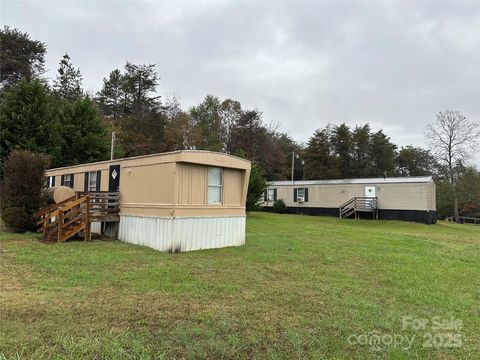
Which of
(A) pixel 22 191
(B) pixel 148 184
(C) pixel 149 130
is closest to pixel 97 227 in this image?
(A) pixel 22 191

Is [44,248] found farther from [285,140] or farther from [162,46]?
[285,140]

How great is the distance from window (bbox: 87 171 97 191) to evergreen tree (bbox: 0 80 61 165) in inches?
334

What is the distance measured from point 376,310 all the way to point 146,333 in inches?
112

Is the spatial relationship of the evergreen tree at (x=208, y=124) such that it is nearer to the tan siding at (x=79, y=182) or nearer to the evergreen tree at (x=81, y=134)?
the evergreen tree at (x=81, y=134)

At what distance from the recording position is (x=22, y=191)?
10.8 m

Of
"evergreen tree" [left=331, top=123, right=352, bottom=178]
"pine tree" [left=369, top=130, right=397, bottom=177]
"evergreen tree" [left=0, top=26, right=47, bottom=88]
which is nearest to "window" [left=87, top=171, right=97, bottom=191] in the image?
"evergreen tree" [left=0, top=26, right=47, bottom=88]

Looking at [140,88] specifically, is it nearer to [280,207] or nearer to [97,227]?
[280,207]

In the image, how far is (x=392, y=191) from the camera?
941 inches

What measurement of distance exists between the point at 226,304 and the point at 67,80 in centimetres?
3511

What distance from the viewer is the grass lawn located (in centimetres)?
331

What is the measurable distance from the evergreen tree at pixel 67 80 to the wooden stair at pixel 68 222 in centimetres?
2583

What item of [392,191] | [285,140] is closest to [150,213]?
[392,191]

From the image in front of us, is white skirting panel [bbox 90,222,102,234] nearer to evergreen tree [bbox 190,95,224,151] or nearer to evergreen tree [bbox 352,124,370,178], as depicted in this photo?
evergreen tree [bbox 190,95,224,151]

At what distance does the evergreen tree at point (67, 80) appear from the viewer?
33031mm
